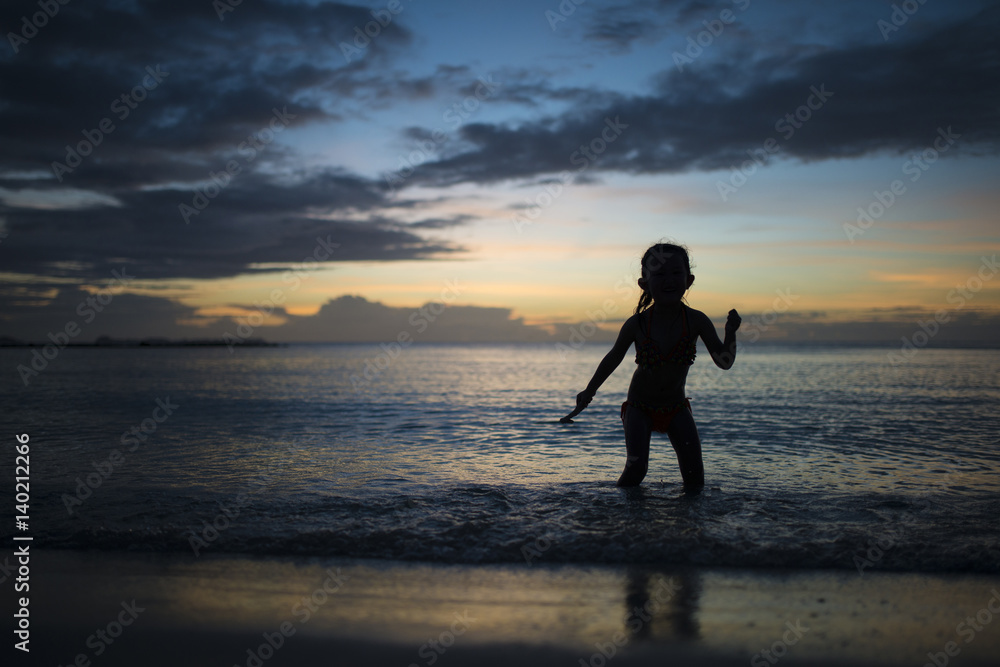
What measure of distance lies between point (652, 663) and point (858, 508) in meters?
3.73

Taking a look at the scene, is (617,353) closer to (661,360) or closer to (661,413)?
(661,360)

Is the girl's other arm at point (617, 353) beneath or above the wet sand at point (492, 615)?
above

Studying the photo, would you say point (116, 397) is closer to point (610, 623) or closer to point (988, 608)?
point (610, 623)

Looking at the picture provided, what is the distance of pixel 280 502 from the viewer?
5527 mm

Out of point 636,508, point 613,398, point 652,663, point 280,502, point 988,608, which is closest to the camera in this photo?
point 652,663

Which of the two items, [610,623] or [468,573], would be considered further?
[468,573]

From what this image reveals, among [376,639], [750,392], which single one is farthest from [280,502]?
[750,392]
